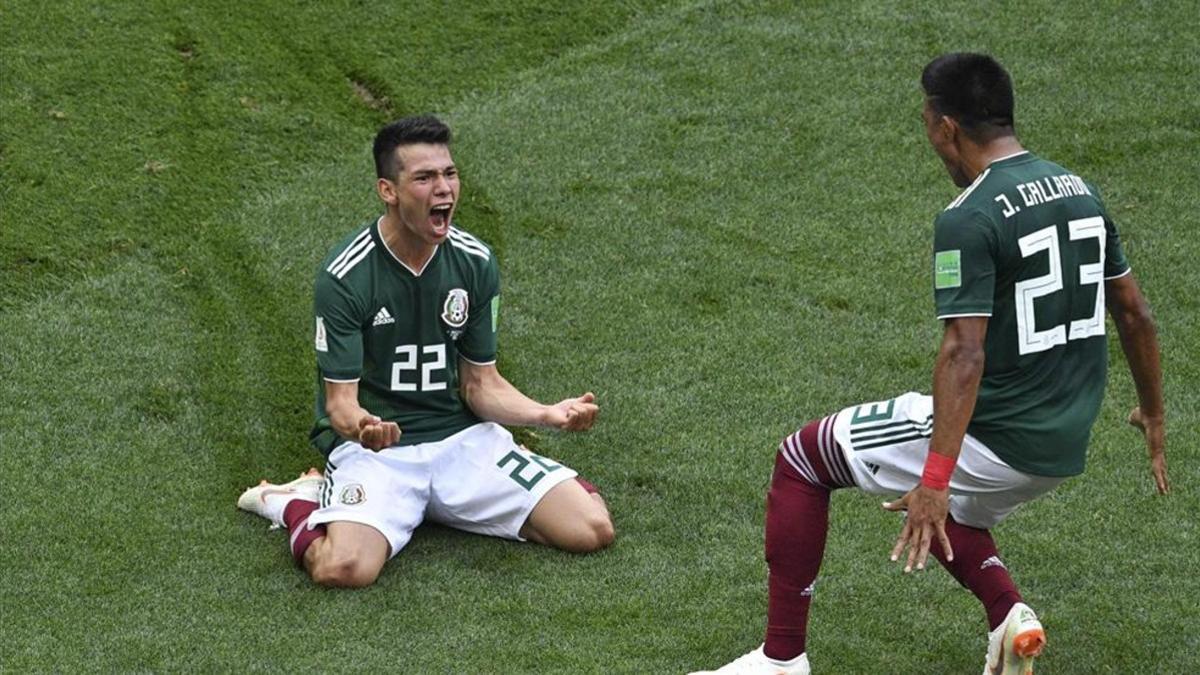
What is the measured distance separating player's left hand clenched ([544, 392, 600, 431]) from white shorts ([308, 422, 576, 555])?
353mm

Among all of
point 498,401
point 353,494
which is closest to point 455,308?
point 498,401

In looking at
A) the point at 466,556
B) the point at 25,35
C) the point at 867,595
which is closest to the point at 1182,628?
the point at 867,595

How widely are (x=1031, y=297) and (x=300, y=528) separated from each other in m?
2.73

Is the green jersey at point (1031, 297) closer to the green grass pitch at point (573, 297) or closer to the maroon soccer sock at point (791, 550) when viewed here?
the maroon soccer sock at point (791, 550)

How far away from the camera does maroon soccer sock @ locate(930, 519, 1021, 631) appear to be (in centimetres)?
505

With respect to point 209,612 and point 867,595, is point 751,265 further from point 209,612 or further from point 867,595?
point 209,612

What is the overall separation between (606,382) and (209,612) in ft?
7.47

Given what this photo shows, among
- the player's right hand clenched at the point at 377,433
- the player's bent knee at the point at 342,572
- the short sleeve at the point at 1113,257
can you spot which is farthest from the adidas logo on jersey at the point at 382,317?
the short sleeve at the point at 1113,257

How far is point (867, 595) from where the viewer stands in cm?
584

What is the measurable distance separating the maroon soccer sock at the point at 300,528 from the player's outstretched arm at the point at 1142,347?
2753mm

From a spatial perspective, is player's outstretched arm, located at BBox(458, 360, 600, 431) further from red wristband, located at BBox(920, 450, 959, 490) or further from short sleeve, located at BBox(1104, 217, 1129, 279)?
short sleeve, located at BBox(1104, 217, 1129, 279)

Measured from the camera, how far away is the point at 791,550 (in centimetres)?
508

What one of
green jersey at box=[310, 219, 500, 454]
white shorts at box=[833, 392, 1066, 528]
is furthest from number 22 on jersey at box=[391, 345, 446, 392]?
white shorts at box=[833, 392, 1066, 528]

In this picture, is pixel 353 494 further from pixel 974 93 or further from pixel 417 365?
pixel 974 93
